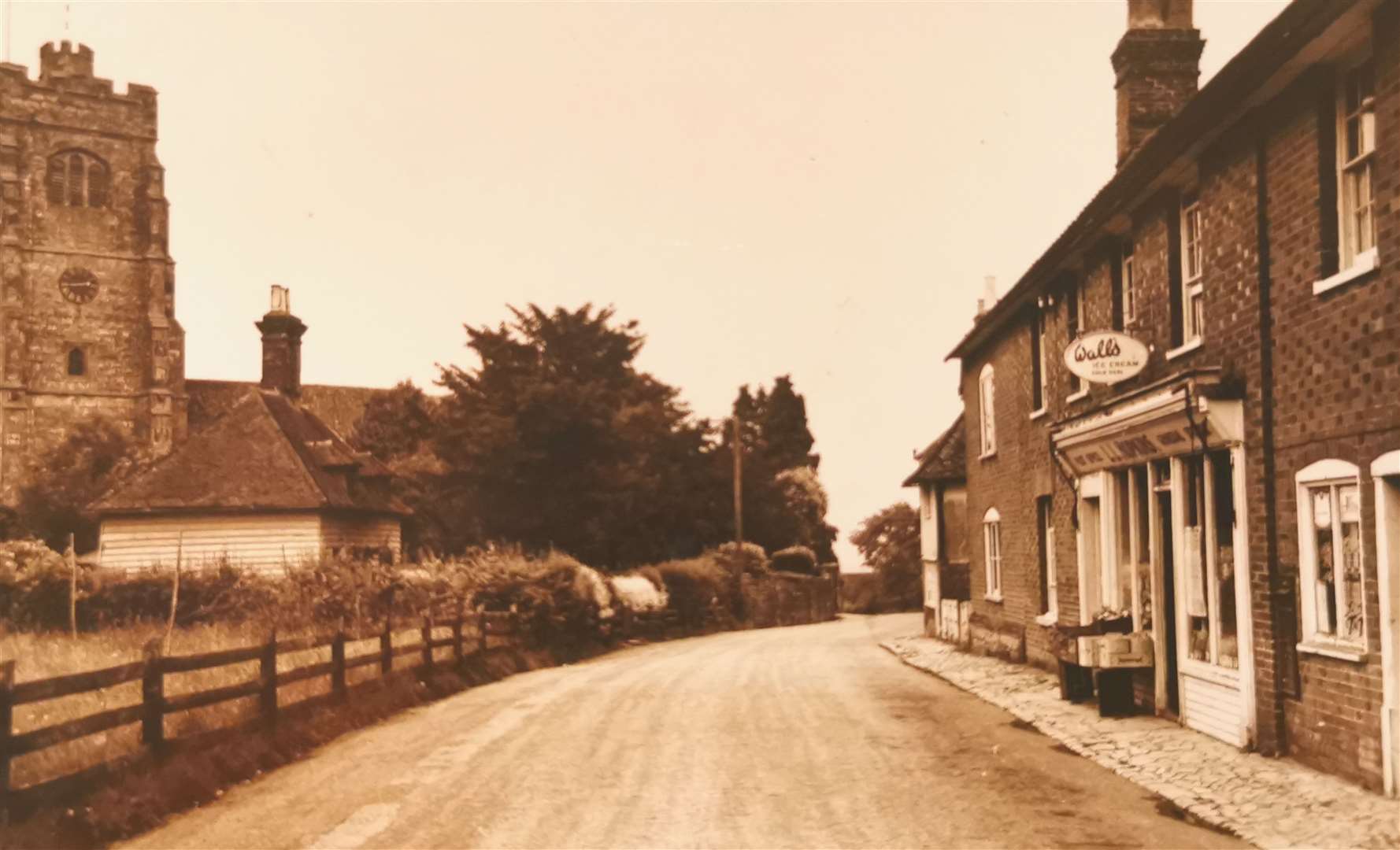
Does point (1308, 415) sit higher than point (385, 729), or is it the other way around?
point (1308, 415)

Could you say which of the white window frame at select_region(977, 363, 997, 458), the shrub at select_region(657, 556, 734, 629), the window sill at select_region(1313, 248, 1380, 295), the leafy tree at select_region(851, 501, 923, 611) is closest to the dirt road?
the window sill at select_region(1313, 248, 1380, 295)

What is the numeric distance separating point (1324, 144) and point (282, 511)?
113 feet

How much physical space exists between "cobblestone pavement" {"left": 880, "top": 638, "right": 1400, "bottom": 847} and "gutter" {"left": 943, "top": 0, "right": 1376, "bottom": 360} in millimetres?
5430

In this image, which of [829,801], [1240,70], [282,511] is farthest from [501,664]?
[282,511]

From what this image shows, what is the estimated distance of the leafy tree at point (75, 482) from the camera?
154ft

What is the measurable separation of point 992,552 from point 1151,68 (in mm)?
9657

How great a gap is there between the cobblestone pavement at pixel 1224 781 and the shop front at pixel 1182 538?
0.52 metres

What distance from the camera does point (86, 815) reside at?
8859 millimetres

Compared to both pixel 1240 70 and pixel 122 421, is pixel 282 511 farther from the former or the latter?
pixel 1240 70

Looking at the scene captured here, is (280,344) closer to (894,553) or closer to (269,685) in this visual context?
(894,553)

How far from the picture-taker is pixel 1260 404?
11.7 metres

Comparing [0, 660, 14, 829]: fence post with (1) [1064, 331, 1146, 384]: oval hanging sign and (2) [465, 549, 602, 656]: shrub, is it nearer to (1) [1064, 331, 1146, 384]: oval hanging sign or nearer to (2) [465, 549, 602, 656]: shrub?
(1) [1064, 331, 1146, 384]: oval hanging sign

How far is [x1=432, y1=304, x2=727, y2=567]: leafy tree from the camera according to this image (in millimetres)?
41938

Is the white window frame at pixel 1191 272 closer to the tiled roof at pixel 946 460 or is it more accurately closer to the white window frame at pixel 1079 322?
the white window frame at pixel 1079 322
